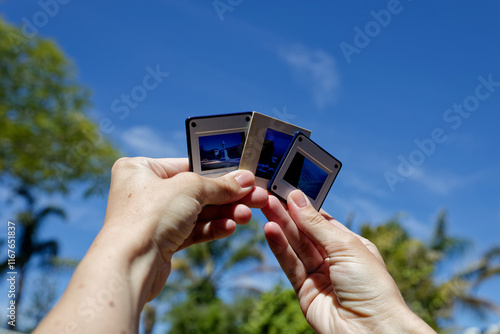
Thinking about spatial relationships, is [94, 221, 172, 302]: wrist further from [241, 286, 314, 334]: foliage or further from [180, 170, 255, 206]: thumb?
[241, 286, 314, 334]: foliage

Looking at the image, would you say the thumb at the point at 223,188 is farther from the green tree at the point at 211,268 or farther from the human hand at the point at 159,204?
the green tree at the point at 211,268

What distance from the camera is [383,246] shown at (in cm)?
1411

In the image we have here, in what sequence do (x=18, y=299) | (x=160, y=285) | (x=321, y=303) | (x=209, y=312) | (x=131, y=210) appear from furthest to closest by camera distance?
1. (x=18, y=299)
2. (x=209, y=312)
3. (x=321, y=303)
4. (x=160, y=285)
5. (x=131, y=210)

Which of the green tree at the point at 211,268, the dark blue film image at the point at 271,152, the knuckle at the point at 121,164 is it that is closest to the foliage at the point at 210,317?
the green tree at the point at 211,268

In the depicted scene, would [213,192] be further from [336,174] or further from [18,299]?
[18,299]

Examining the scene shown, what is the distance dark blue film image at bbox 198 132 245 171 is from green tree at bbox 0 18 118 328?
16250mm

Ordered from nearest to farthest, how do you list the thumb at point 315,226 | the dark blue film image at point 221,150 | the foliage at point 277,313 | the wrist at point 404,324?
1. the wrist at point 404,324
2. the thumb at point 315,226
3. the dark blue film image at point 221,150
4. the foliage at point 277,313

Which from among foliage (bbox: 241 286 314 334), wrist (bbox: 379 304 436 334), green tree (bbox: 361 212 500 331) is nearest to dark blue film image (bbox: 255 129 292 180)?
wrist (bbox: 379 304 436 334)

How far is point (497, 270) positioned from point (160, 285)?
20803 millimetres

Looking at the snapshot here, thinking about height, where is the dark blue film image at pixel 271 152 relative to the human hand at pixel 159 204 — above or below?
above

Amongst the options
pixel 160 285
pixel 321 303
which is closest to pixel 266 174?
pixel 321 303

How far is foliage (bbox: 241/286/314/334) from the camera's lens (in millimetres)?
9180

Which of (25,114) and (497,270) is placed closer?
(25,114)

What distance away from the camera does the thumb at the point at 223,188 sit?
2.03 m
